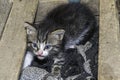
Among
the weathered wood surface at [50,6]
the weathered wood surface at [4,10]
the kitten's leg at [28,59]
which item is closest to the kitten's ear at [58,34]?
the kitten's leg at [28,59]

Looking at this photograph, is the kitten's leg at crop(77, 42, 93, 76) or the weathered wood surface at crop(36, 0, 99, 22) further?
the weathered wood surface at crop(36, 0, 99, 22)

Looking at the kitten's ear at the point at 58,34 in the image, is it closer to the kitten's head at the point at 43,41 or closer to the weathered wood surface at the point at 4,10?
the kitten's head at the point at 43,41

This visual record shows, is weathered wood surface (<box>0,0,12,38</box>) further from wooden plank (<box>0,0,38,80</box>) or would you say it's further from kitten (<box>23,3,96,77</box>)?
kitten (<box>23,3,96,77</box>)

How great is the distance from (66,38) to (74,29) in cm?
11

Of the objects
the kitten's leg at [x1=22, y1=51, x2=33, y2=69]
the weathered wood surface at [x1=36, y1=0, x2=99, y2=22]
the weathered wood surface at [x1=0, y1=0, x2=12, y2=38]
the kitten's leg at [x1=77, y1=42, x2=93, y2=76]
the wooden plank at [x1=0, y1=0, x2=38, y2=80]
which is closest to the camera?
the wooden plank at [x1=0, y1=0, x2=38, y2=80]

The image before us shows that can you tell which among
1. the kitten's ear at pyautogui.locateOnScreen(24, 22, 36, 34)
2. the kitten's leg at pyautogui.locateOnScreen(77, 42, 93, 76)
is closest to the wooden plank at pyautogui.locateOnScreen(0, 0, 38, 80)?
the kitten's ear at pyautogui.locateOnScreen(24, 22, 36, 34)

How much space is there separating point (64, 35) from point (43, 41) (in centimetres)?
25

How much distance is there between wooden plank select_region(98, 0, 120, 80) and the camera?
2121 millimetres

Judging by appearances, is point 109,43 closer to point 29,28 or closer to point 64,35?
point 64,35

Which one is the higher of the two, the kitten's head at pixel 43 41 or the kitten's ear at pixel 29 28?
the kitten's ear at pixel 29 28

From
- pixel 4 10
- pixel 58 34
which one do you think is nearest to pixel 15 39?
pixel 58 34

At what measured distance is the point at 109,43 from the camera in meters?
2.38

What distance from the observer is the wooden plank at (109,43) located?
6.96 ft

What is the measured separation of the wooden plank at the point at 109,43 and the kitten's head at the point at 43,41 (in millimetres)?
315
